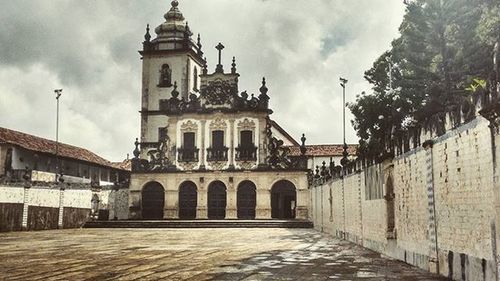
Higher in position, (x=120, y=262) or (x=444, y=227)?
(x=444, y=227)

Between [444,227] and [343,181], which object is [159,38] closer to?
[343,181]

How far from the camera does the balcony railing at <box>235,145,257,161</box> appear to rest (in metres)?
34.8

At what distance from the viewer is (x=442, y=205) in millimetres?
8797

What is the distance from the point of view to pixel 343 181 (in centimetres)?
1930

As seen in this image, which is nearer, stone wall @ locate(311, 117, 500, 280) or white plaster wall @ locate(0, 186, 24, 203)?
stone wall @ locate(311, 117, 500, 280)

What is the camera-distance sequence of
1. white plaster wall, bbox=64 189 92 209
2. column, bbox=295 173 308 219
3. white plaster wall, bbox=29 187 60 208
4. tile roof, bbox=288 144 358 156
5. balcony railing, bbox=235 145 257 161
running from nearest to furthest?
white plaster wall, bbox=29 187 60 208, white plaster wall, bbox=64 189 92 209, column, bbox=295 173 308 219, balcony railing, bbox=235 145 257 161, tile roof, bbox=288 144 358 156

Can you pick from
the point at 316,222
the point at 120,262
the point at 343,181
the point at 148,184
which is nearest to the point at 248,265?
the point at 120,262

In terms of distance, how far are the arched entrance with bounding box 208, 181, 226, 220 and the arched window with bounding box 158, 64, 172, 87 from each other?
9.77m

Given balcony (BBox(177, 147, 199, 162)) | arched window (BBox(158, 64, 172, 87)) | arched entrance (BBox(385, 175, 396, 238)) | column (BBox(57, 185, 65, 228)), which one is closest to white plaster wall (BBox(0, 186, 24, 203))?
column (BBox(57, 185, 65, 228))

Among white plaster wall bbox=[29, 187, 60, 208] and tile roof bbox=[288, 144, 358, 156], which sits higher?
tile roof bbox=[288, 144, 358, 156]

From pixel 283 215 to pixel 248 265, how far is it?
26.0m

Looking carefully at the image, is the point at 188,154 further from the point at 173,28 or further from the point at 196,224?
the point at 173,28

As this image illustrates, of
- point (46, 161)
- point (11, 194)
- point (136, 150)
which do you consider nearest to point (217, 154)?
point (136, 150)

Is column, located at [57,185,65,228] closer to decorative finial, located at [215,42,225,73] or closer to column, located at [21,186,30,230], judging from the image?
column, located at [21,186,30,230]
